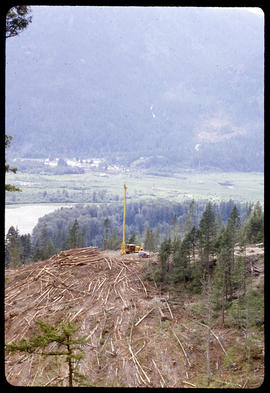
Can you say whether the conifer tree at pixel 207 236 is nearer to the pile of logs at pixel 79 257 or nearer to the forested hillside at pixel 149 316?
the forested hillside at pixel 149 316

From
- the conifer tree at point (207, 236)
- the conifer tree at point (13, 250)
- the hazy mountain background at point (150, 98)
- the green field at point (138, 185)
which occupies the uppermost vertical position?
the hazy mountain background at point (150, 98)

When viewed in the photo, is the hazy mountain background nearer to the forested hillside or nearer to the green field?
the green field

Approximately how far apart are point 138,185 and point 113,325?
9.22ft

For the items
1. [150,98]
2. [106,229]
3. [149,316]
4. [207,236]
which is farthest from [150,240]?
[150,98]

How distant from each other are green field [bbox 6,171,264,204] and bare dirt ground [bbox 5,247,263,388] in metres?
1.45

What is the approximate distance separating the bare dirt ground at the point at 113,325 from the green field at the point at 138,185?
1450 millimetres

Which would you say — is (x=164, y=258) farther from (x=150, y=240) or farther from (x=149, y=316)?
(x=150, y=240)

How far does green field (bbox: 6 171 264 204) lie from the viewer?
16.4ft

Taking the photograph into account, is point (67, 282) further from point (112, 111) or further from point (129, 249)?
point (112, 111)

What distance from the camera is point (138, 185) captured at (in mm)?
5727

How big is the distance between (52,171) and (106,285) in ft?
10.7

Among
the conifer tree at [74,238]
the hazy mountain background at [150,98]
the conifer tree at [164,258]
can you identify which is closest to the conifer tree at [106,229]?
the conifer tree at [74,238]

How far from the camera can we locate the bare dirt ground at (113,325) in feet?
9.33
